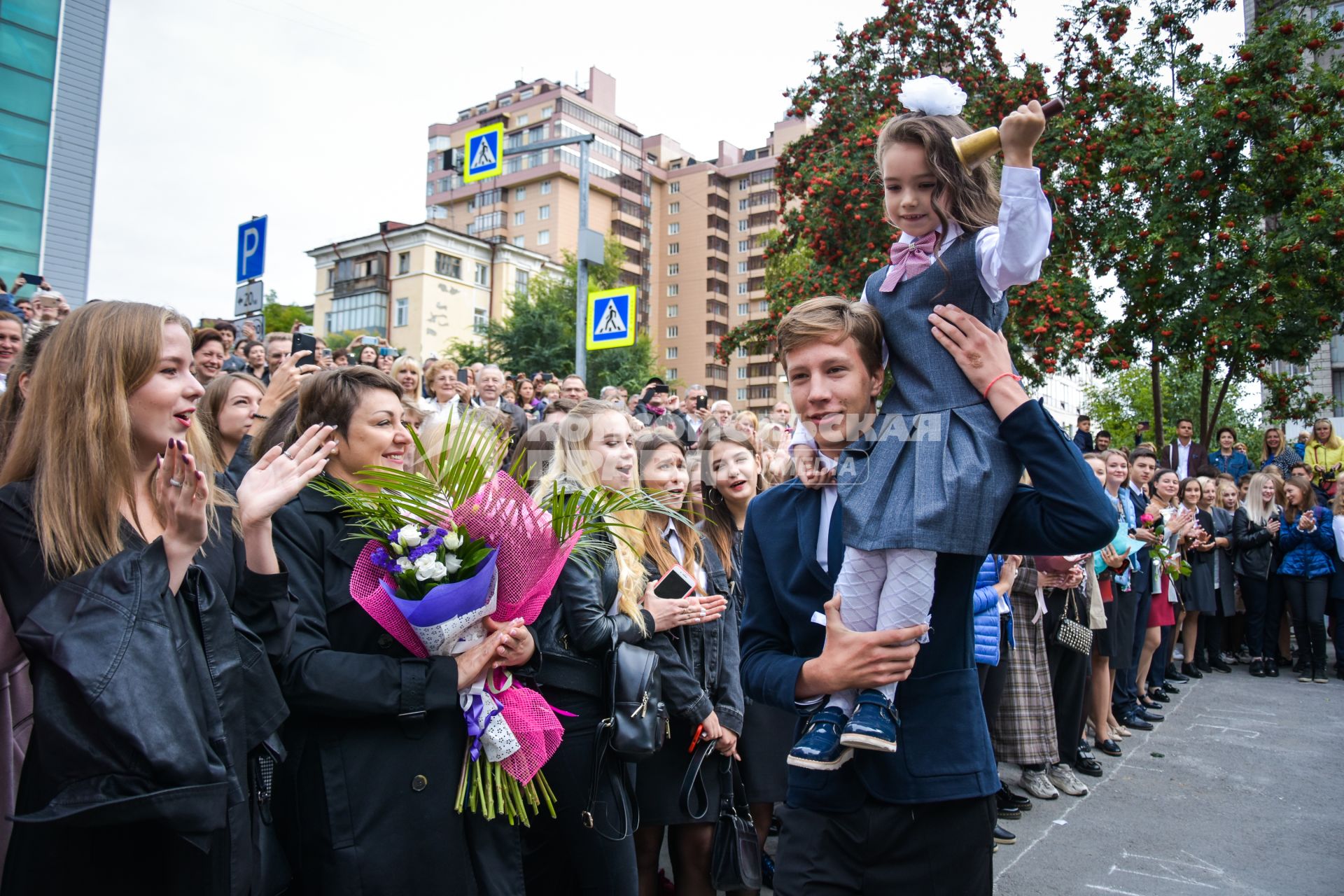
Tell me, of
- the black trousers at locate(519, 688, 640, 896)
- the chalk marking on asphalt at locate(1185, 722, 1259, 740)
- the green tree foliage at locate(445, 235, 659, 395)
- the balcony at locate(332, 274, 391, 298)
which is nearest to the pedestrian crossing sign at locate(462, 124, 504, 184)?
the black trousers at locate(519, 688, 640, 896)

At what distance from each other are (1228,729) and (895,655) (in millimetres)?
7757

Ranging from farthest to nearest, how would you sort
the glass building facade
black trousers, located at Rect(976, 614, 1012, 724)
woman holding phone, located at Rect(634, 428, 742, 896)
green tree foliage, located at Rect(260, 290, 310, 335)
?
green tree foliage, located at Rect(260, 290, 310, 335) → the glass building facade → black trousers, located at Rect(976, 614, 1012, 724) → woman holding phone, located at Rect(634, 428, 742, 896)

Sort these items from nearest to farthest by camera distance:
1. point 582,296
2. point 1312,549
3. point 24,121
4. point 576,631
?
point 576,631, point 1312,549, point 582,296, point 24,121

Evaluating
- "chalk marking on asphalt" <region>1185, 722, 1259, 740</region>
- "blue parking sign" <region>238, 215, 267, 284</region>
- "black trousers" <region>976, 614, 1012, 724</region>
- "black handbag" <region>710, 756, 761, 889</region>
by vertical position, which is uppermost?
"blue parking sign" <region>238, 215, 267, 284</region>

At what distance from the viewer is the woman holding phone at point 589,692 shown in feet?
10.4

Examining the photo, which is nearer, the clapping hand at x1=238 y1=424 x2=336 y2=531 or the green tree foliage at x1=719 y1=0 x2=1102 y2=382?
the clapping hand at x1=238 y1=424 x2=336 y2=531

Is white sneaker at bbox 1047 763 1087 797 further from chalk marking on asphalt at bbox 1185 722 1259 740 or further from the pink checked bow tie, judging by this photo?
the pink checked bow tie

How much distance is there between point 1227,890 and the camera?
4.46 meters

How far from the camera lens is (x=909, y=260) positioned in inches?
83.4

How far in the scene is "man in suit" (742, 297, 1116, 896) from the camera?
1907 mm

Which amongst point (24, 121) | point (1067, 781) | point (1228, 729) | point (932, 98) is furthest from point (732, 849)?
point (24, 121)

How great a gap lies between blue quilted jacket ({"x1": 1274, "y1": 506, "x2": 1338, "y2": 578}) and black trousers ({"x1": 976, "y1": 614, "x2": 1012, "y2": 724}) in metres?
7.49

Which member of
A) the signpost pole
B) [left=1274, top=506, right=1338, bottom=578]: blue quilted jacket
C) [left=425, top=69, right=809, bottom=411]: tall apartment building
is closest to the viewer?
[left=1274, top=506, right=1338, bottom=578]: blue quilted jacket

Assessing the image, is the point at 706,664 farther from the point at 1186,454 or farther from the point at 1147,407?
the point at 1147,407
